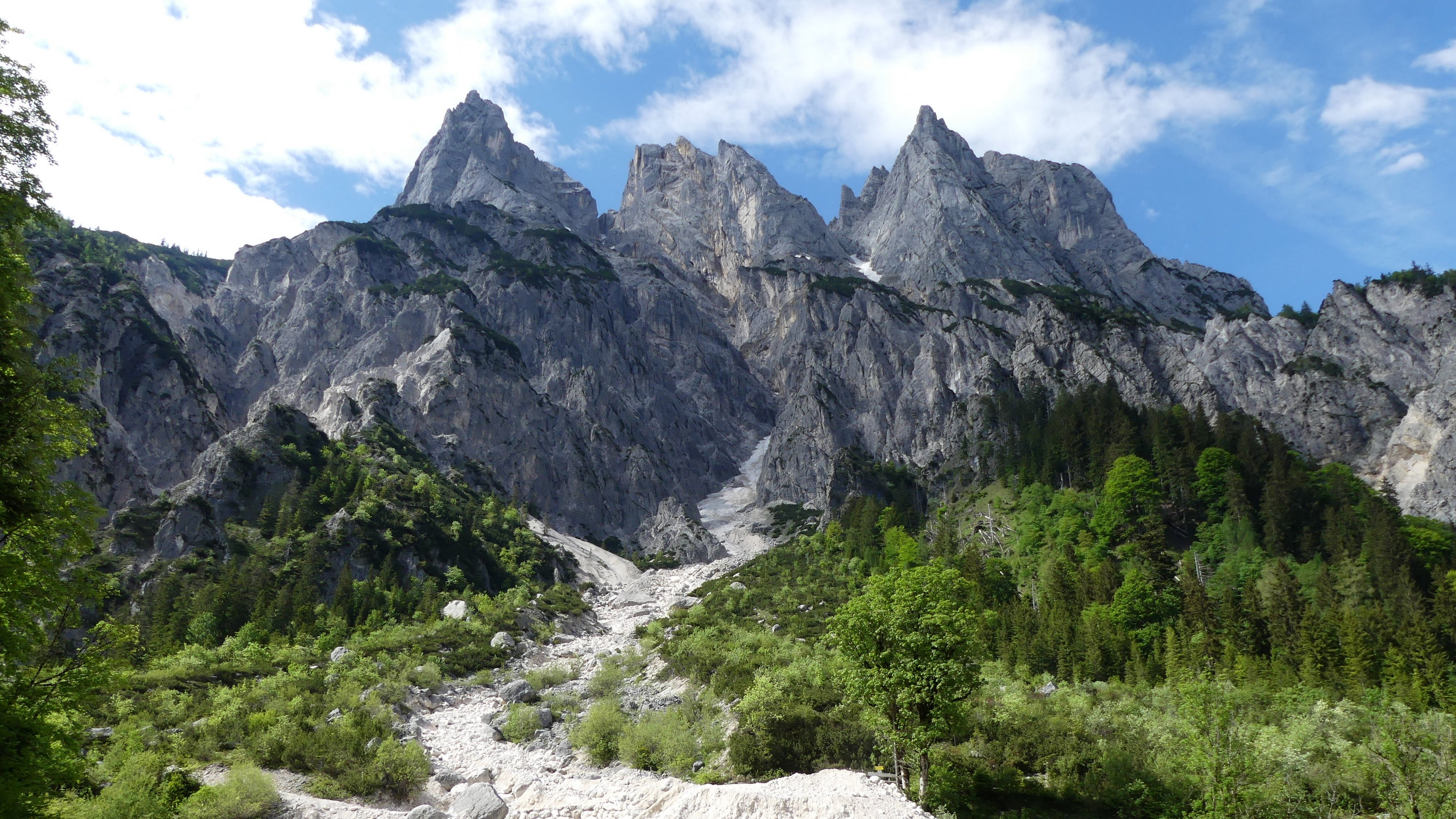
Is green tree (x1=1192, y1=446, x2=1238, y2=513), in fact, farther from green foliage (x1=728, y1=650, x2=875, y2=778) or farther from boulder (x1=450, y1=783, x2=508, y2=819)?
boulder (x1=450, y1=783, x2=508, y2=819)

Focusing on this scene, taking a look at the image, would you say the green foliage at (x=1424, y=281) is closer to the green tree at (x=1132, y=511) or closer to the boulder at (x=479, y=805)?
the green tree at (x=1132, y=511)

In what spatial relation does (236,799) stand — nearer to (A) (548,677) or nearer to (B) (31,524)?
(B) (31,524)

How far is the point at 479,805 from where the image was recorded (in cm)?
2688

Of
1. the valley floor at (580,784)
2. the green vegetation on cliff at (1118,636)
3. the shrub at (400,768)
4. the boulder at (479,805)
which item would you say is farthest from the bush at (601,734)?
the shrub at (400,768)

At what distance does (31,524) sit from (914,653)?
25122 mm

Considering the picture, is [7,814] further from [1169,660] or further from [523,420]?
→ [523,420]

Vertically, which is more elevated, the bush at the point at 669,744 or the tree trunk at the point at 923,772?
the tree trunk at the point at 923,772

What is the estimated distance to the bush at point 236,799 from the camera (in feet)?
76.6

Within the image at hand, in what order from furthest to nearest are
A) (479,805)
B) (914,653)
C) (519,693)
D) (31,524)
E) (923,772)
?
(519,693) < (479,805) < (914,653) < (923,772) < (31,524)

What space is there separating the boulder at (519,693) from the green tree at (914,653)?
29236mm

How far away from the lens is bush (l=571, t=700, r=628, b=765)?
34750 mm

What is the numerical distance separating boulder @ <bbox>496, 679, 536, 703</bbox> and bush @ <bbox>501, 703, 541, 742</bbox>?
4785mm

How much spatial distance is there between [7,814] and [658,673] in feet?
138

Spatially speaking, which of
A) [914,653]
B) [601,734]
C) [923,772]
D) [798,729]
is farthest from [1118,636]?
[601,734]
